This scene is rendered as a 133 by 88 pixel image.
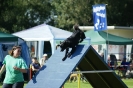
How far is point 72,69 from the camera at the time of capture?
11.1 meters

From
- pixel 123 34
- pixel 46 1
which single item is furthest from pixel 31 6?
pixel 123 34

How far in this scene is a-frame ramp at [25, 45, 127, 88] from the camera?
11133mm

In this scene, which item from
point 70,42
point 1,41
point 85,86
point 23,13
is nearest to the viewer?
point 70,42

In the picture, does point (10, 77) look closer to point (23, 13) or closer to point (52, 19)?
point (23, 13)

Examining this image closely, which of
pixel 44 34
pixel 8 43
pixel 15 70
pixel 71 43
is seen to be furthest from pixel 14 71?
pixel 44 34

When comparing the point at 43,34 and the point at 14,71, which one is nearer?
the point at 14,71

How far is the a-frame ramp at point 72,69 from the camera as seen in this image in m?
11.1

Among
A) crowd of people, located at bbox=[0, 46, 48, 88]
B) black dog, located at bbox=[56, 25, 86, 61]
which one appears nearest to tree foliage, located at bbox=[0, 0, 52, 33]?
black dog, located at bbox=[56, 25, 86, 61]

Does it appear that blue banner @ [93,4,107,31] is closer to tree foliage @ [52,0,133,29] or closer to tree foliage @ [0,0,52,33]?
tree foliage @ [0,0,52,33]

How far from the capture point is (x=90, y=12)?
5234 centimetres

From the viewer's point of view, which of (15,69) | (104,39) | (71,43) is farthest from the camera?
(104,39)

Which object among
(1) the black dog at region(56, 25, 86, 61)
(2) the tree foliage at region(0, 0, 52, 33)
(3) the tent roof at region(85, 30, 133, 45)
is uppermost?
(1) the black dog at region(56, 25, 86, 61)

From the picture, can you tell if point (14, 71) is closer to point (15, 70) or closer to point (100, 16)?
point (15, 70)

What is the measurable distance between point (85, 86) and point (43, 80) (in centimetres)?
705
